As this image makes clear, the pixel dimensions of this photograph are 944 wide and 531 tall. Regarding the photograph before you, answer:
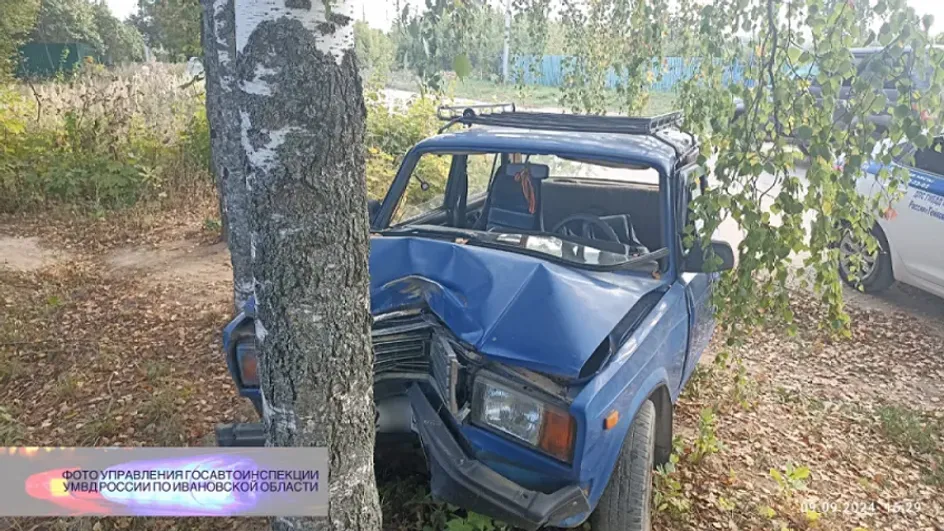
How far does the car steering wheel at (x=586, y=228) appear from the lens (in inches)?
138

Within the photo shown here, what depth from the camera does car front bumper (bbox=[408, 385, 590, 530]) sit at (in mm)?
2160

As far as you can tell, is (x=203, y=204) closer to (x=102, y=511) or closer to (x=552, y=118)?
(x=552, y=118)

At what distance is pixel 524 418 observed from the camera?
7.67ft

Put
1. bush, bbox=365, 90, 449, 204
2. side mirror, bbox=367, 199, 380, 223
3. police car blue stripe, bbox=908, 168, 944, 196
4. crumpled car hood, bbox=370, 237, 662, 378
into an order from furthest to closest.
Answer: bush, bbox=365, 90, 449, 204, police car blue stripe, bbox=908, 168, 944, 196, side mirror, bbox=367, 199, 380, 223, crumpled car hood, bbox=370, 237, 662, 378

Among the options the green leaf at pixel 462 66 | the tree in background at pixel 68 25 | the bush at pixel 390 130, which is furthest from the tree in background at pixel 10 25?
the green leaf at pixel 462 66

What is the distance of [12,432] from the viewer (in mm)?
3547

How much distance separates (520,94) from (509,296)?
535 cm

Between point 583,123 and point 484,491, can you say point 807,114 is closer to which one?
point 484,491

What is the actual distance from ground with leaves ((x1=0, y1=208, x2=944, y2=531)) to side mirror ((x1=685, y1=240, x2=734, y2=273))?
0.50 m

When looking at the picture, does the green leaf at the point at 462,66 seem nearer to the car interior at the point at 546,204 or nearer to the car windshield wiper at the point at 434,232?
the car windshield wiper at the point at 434,232

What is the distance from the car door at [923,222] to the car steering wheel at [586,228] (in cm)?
361
